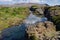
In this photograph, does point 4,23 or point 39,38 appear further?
point 4,23

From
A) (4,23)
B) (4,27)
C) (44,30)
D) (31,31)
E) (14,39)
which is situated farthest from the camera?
(4,23)

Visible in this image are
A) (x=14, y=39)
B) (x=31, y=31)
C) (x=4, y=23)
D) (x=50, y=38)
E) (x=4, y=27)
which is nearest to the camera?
(x=50, y=38)

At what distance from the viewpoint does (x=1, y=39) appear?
53156 mm

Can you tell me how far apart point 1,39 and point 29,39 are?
12.9m

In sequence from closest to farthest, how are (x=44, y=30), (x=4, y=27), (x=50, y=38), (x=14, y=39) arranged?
(x=50, y=38) → (x=44, y=30) → (x=14, y=39) → (x=4, y=27)

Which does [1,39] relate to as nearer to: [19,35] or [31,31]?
[19,35]

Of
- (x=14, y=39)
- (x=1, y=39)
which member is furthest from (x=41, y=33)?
(x=1, y=39)

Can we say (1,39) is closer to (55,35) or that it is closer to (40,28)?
(40,28)

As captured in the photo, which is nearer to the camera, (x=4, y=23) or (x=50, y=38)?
(x=50, y=38)

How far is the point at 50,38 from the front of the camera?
133ft

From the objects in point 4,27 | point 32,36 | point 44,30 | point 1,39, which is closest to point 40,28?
point 44,30

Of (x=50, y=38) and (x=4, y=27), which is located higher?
(x=50, y=38)

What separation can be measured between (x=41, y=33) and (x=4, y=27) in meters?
30.0

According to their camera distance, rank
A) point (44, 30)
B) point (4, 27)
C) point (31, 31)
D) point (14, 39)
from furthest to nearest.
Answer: point (4, 27)
point (14, 39)
point (44, 30)
point (31, 31)
